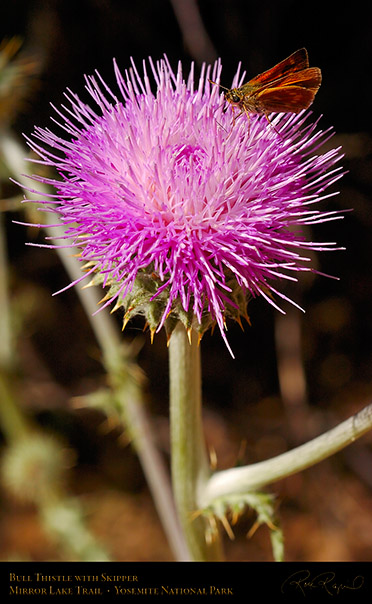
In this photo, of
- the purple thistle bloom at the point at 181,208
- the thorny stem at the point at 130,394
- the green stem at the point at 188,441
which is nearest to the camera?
the purple thistle bloom at the point at 181,208

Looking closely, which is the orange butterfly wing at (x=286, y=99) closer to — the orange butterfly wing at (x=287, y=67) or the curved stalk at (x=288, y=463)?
the orange butterfly wing at (x=287, y=67)

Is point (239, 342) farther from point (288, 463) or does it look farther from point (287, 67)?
point (287, 67)

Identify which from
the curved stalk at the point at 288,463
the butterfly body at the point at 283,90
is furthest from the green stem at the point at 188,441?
the butterfly body at the point at 283,90

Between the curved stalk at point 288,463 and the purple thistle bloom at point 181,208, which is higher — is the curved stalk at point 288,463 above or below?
below

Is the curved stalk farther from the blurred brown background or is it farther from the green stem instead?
the blurred brown background

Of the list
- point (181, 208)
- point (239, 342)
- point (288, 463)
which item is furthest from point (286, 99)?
point (239, 342)

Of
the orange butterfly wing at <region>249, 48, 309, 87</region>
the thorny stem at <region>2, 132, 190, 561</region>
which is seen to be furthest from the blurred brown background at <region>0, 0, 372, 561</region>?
the orange butterfly wing at <region>249, 48, 309, 87</region>
